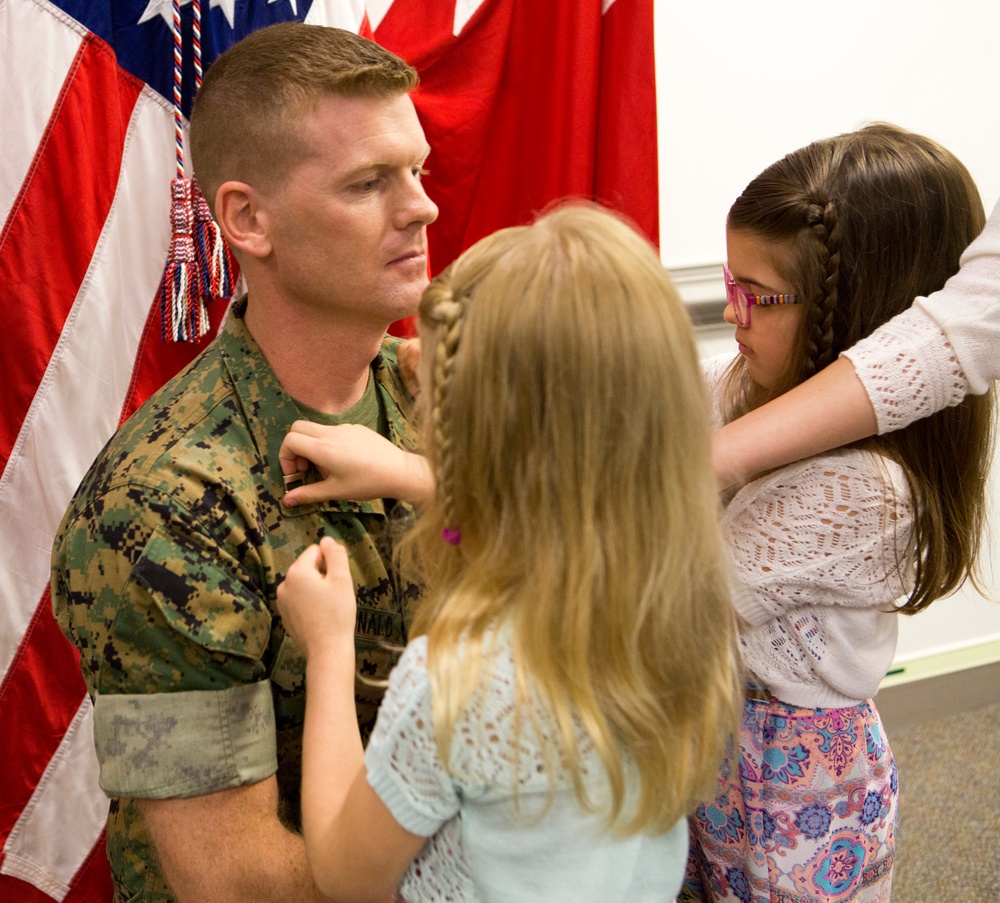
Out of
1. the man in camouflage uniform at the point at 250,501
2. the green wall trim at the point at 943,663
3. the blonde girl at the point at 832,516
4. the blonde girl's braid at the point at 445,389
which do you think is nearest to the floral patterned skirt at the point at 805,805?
the blonde girl at the point at 832,516

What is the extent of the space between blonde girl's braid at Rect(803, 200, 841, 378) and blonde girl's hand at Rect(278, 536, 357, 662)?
1.99ft

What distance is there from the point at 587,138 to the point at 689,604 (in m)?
1.23

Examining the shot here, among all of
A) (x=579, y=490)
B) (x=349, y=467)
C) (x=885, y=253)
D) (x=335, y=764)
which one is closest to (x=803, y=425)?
(x=885, y=253)

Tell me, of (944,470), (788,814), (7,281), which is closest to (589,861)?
(788,814)

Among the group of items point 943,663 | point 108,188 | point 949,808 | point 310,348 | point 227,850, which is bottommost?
point 949,808

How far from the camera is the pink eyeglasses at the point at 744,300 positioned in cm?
117

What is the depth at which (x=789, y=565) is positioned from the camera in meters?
1.12

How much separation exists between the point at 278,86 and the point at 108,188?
510mm

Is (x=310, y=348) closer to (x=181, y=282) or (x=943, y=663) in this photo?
(x=181, y=282)

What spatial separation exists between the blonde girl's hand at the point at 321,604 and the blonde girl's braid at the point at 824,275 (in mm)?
607

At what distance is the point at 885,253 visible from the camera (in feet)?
3.80

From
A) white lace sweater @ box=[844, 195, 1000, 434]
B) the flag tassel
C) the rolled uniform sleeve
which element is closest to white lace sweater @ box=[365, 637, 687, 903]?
the rolled uniform sleeve

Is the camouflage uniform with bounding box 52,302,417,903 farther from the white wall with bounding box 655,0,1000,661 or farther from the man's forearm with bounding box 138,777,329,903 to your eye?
the white wall with bounding box 655,0,1000,661

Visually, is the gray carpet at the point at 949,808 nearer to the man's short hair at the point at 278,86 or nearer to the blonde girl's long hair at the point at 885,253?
the blonde girl's long hair at the point at 885,253
